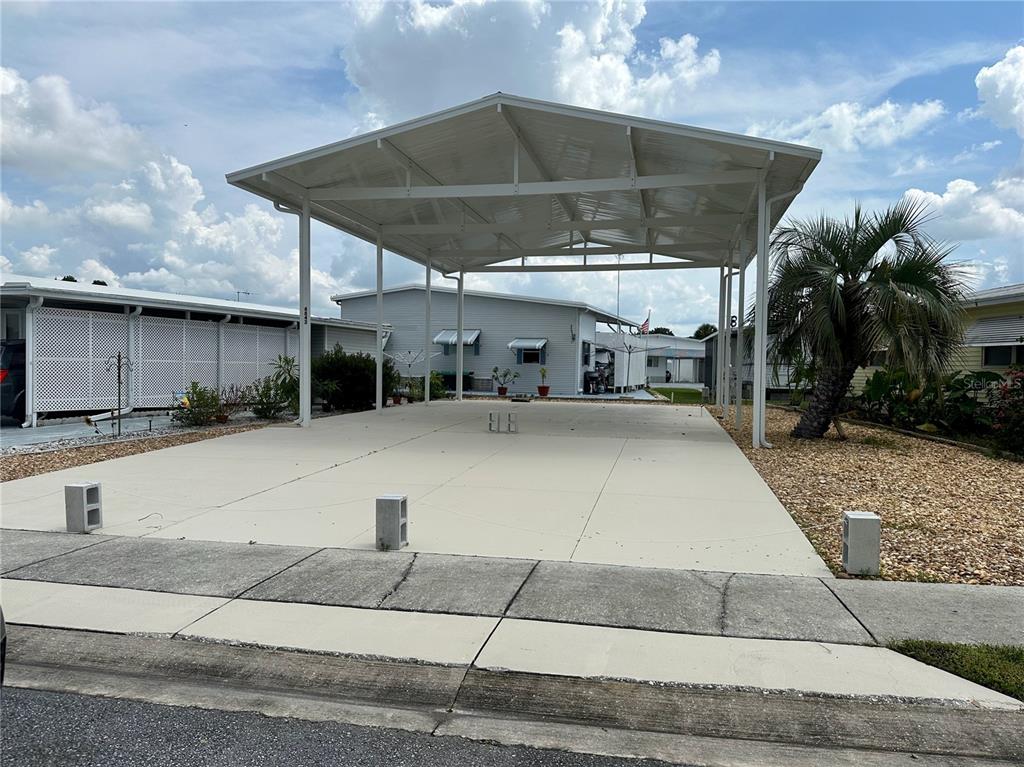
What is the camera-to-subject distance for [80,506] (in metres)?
5.80

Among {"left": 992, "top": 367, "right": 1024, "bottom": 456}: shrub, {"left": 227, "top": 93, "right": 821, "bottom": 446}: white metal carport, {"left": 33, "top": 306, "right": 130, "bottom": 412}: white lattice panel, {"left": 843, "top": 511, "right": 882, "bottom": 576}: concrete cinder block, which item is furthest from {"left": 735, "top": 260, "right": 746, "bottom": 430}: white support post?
{"left": 33, "top": 306, "right": 130, "bottom": 412}: white lattice panel

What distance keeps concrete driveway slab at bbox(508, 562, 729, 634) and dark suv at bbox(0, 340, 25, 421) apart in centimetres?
1290

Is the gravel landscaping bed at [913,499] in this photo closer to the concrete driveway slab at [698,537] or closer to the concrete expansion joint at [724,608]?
the concrete driveway slab at [698,537]

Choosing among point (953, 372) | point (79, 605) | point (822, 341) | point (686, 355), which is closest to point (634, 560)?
point (79, 605)

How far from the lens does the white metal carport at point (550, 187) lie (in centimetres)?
1111

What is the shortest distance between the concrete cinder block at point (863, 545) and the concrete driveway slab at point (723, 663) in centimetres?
126

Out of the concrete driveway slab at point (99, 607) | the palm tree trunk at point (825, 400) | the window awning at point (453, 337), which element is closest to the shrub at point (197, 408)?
the concrete driveway slab at point (99, 607)

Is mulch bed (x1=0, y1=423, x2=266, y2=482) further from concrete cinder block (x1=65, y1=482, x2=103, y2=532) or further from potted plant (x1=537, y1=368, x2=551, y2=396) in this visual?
potted plant (x1=537, y1=368, x2=551, y2=396)

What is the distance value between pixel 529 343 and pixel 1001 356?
16.5 m

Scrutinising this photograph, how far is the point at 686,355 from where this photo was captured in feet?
155

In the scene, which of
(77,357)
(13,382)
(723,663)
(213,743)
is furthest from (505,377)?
(213,743)

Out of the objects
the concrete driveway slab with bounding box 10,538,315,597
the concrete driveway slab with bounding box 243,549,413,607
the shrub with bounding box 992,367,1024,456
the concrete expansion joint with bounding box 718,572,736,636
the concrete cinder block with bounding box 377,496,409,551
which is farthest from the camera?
the shrub with bounding box 992,367,1024,456

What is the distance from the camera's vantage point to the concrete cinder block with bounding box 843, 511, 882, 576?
476 centimetres

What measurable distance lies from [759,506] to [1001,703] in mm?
3829
